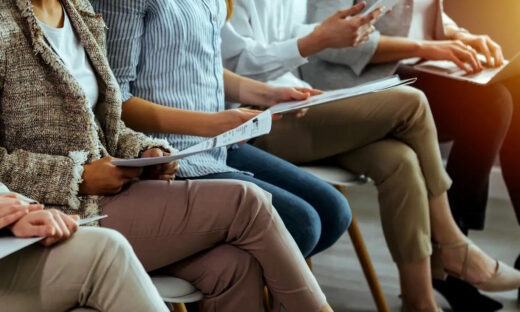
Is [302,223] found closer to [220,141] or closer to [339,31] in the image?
[220,141]

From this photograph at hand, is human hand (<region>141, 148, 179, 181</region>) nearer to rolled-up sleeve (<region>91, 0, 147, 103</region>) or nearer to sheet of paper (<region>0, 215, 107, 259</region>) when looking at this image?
rolled-up sleeve (<region>91, 0, 147, 103</region>)

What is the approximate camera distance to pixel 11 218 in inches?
44.4

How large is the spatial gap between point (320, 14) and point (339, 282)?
747mm

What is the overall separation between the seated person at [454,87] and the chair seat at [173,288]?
3.16 feet

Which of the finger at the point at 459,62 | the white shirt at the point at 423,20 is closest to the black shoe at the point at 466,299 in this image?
the finger at the point at 459,62

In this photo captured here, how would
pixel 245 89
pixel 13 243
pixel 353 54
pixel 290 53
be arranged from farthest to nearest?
pixel 353 54, pixel 290 53, pixel 245 89, pixel 13 243

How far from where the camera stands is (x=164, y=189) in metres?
1.36

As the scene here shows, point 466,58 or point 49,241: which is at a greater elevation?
point 49,241

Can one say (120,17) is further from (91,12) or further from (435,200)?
(435,200)

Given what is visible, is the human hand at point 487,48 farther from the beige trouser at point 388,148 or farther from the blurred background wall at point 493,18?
the blurred background wall at point 493,18

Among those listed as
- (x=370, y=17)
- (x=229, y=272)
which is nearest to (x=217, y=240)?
(x=229, y=272)

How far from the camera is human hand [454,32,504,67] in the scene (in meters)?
2.23

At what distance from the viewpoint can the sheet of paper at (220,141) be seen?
1245 mm

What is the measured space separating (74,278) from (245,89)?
0.78 m
